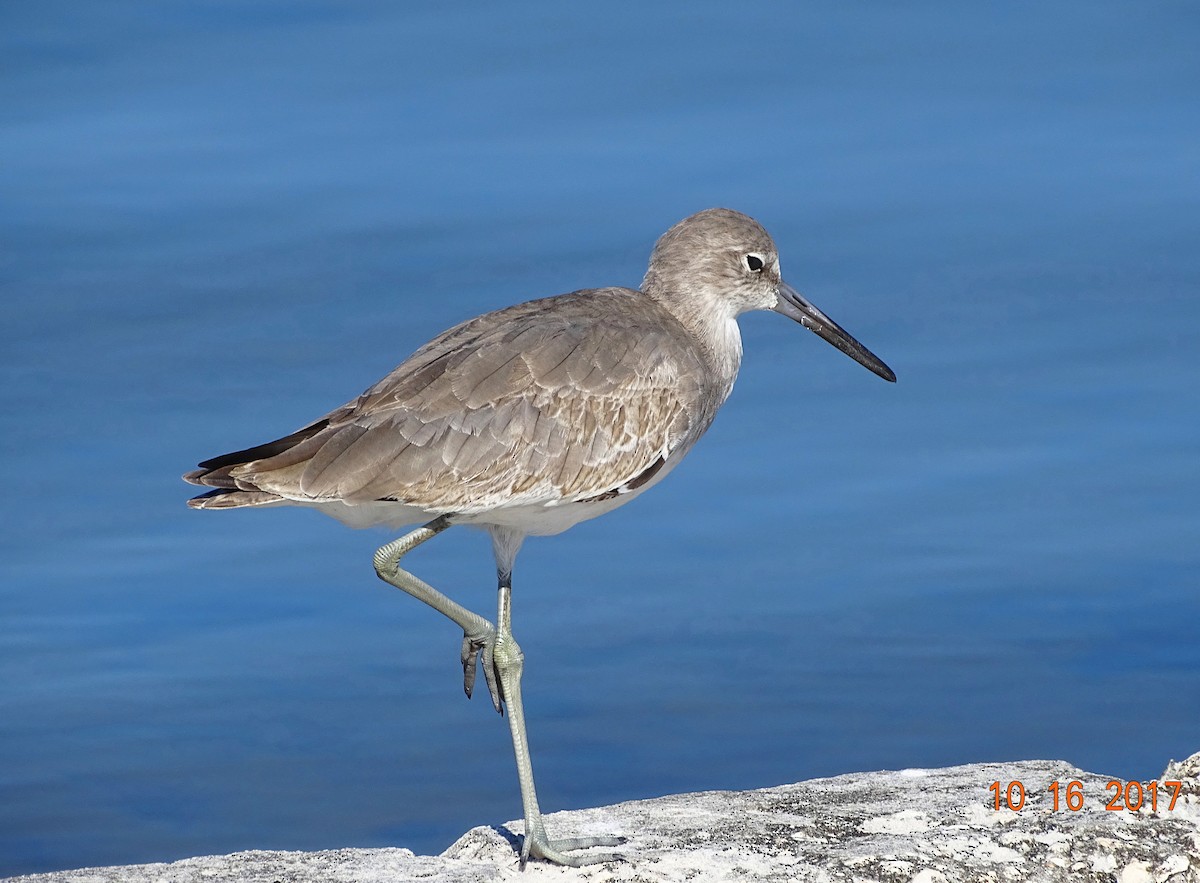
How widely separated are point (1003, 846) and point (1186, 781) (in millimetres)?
1058

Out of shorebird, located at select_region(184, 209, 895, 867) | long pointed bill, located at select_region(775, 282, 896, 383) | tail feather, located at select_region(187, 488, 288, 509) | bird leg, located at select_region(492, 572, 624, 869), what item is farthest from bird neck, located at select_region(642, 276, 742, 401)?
tail feather, located at select_region(187, 488, 288, 509)

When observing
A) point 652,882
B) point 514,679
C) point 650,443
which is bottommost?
point 652,882

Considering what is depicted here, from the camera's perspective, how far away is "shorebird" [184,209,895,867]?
6734 millimetres

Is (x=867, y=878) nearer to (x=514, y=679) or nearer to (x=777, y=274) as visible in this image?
(x=514, y=679)

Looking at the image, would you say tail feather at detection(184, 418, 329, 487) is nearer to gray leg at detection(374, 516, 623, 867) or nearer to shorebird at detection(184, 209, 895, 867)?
shorebird at detection(184, 209, 895, 867)

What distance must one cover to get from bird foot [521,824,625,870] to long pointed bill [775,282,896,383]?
3349 millimetres

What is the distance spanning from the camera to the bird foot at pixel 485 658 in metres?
7.41

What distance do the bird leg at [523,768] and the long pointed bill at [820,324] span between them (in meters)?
2.42

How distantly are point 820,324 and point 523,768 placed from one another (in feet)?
10.7

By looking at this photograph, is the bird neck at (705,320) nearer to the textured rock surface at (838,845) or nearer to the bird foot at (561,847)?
the textured rock surface at (838,845)

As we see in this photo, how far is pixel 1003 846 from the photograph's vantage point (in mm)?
5992

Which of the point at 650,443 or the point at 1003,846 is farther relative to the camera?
the point at 650,443

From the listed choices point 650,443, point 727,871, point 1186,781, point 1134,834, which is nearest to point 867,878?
point 727,871

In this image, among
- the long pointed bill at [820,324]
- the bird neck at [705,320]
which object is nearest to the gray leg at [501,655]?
the bird neck at [705,320]
